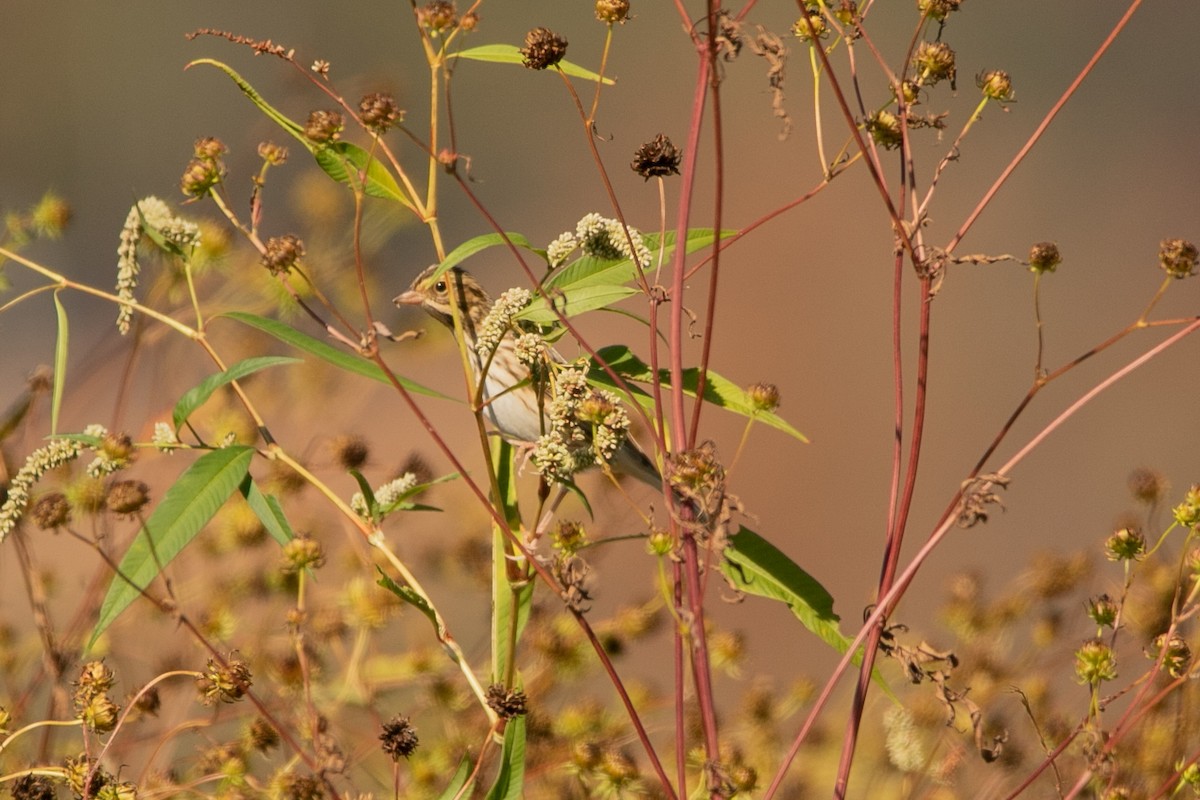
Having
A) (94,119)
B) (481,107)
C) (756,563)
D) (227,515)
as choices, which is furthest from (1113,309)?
(94,119)

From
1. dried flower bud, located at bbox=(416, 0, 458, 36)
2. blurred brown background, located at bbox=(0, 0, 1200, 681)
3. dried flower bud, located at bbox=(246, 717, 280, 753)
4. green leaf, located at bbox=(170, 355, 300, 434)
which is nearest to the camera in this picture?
dried flower bud, located at bbox=(416, 0, 458, 36)

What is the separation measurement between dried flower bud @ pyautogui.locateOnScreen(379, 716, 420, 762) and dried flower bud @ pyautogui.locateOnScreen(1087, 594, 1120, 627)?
0.76 meters

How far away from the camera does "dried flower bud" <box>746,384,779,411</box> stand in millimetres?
1470

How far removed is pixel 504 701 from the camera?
1354 mm

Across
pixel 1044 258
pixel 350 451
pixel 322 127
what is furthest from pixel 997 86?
pixel 350 451

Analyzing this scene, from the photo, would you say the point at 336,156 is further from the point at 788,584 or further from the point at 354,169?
the point at 788,584

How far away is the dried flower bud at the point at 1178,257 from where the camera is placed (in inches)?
56.5

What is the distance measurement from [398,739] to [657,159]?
2.17ft

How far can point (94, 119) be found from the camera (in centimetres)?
873

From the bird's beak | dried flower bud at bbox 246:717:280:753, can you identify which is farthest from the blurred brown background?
dried flower bud at bbox 246:717:280:753

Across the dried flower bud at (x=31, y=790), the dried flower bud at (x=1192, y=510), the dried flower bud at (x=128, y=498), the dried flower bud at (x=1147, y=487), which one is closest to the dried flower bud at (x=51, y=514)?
the dried flower bud at (x=128, y=498)

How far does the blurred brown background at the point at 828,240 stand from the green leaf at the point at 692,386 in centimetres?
318

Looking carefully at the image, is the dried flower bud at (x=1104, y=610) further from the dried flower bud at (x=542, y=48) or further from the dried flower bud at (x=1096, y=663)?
the dried flower bud at (x=542, y=48)

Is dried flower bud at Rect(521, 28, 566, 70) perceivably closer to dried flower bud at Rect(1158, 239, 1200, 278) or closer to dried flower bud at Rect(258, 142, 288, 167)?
dried flower bud at Rect(258, 142, 288, 167)
